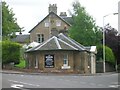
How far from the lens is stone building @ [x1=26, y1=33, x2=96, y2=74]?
51688mm

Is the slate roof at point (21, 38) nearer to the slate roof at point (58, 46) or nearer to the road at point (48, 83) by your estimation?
the slate roof at point (58, 46)

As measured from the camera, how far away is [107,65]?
6988cm

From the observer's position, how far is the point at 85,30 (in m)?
71.1

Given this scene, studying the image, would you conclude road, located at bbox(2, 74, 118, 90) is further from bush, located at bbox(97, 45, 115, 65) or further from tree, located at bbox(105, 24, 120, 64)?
tree, located at bbox(105, 24, 120, 64)

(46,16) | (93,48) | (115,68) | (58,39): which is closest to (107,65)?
(115,68)

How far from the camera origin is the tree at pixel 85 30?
71.1 meters

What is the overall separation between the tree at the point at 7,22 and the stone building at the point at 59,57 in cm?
1870

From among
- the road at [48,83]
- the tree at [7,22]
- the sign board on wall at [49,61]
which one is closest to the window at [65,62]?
the sign board on wall at [49,61]

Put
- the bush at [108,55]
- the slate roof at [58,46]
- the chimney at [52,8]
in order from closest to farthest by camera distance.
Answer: the slate roof at [58,46]
the bush at [108,55]
the chimney at [52,8]

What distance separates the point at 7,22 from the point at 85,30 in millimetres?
13924

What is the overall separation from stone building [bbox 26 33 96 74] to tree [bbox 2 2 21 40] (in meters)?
18.7

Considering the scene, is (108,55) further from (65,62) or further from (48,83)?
(48,83)

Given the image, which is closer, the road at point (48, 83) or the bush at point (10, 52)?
the road at point (48, 83)

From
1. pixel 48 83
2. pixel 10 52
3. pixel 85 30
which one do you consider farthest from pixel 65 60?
pixel 48 83
